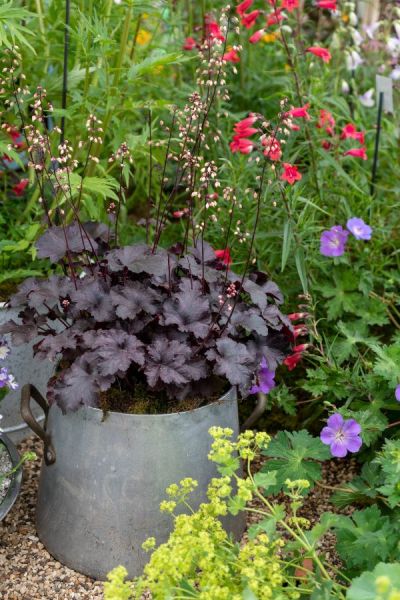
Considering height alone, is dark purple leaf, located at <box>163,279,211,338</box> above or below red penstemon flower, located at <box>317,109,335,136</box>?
below

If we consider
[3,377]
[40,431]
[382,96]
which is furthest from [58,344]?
[382,96]

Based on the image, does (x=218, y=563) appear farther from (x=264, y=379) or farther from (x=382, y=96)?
(x=382, y=96)

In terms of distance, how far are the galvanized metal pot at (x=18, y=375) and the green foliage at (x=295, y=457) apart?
2.72 ft

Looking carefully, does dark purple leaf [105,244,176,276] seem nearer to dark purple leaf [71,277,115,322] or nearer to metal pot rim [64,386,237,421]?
dark purple leaf [71,277,115,322]

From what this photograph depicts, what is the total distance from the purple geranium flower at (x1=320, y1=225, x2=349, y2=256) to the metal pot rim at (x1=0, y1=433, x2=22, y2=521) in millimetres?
1082

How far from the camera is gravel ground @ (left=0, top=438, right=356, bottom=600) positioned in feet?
7.02

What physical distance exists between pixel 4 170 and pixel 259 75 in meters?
1.22

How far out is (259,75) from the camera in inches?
141

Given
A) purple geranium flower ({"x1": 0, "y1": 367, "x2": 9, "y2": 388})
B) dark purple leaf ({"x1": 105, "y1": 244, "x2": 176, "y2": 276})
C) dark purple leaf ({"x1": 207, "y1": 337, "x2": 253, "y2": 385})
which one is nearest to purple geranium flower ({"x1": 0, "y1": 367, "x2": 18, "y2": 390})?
purple geranium flower ({"x1": 0, "y1": 367, "x2": 9, "y2": 388})

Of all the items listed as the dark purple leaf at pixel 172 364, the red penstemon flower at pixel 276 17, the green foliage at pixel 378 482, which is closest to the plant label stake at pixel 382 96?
the red penstemon flower at pixel 276 17

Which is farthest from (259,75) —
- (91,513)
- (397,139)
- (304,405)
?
→ (91,513)

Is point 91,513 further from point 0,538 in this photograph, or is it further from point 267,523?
point 267,523

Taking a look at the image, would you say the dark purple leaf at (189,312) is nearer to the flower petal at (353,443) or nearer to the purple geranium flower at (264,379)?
the purple geranium flower at (264,379)

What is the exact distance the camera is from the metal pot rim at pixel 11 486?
7.05 feet
